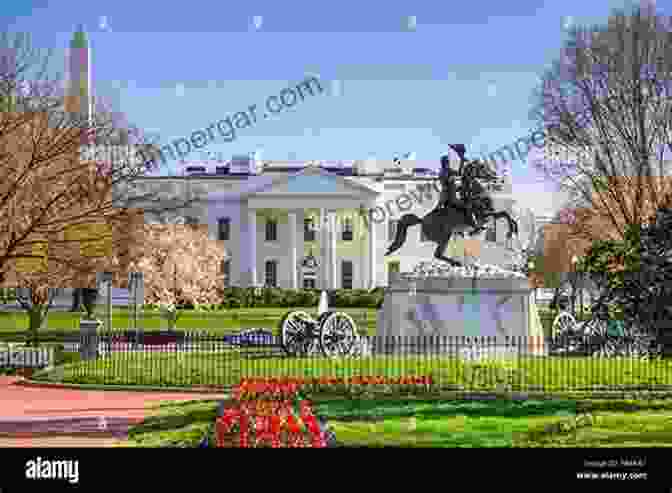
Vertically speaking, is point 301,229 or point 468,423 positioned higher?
point 301,229

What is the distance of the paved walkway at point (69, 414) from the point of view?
15039mm

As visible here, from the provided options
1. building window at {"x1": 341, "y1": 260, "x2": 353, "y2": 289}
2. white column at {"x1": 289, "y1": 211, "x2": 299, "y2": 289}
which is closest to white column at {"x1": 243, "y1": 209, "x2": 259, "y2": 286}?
white column at {"x1": 289, "y1": 211, "x2": 299, "y2": 289}

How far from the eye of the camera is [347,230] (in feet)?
319

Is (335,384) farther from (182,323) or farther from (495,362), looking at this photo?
(182,323)

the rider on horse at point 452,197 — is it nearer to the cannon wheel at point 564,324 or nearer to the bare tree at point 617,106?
the cannon wheel at point 564,324

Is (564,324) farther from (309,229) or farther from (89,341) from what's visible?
(309,229)

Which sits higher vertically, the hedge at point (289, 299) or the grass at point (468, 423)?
the hedge at point (289, 299)

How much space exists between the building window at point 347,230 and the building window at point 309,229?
228 cm

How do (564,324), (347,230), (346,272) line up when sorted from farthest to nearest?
(347,230)
(346,272)
(564,324)

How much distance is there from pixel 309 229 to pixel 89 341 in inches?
2651

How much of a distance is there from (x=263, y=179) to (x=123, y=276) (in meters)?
49.7

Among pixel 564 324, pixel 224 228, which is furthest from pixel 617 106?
pixel 224 228

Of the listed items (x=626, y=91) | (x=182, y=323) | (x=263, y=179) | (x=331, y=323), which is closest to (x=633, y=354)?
(x=331, y=323)

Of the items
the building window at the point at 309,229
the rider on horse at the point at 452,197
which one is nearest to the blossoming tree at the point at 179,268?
the rider on horse at the point at 452,197
